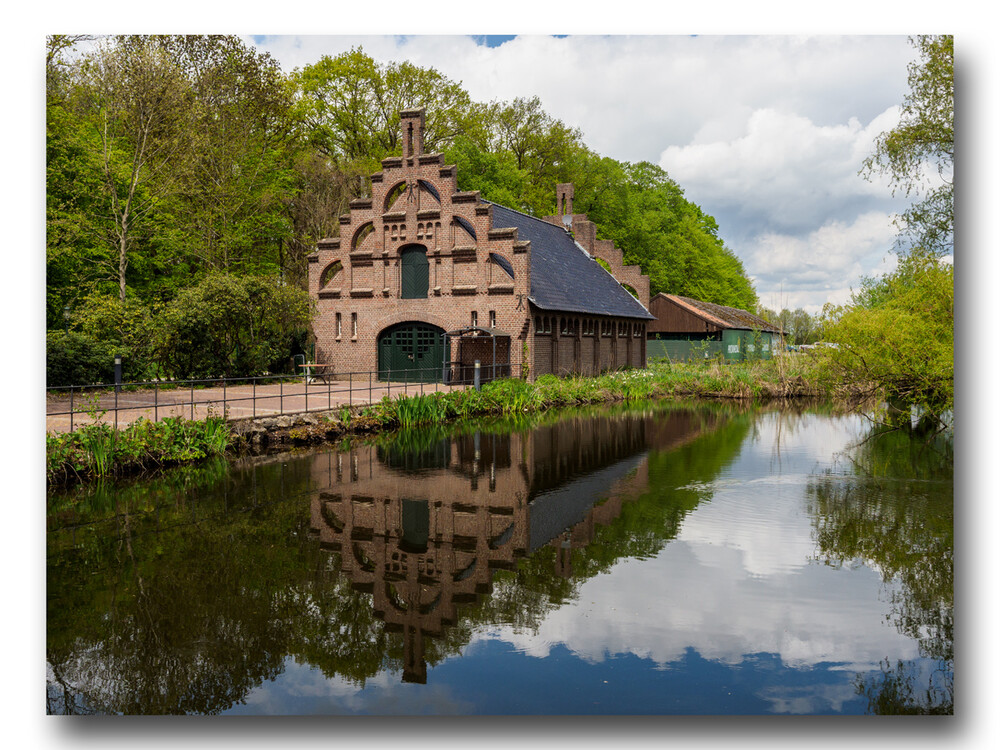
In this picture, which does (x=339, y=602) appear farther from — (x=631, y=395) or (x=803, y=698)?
(x=631, y=395)

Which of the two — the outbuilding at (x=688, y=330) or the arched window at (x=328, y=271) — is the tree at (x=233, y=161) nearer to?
the arched window at (x=328, y=271)

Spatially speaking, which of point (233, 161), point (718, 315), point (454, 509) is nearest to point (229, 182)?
point (233, 161)

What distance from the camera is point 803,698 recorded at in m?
5.50

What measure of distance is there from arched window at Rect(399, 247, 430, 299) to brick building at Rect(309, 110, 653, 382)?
44 mm

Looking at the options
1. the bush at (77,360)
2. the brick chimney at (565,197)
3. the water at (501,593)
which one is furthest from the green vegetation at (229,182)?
the water at (501,593)

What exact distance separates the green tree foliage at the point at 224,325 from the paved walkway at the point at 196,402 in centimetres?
120

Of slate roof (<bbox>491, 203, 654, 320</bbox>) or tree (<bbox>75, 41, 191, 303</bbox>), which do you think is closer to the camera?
Answer: tree (<bbox>75, 41, 191, 303</bbox>)

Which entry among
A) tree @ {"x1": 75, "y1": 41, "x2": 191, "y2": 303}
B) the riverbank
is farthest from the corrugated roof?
tree @ {"x1": 75, "y1": 41, "x2": 191, "y2": 303}

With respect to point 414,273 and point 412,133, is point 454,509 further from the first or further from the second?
point 412,133

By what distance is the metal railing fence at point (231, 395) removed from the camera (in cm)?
1573

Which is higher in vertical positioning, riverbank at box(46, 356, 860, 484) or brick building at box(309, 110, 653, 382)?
brick building at box(309, 110, 653, 382)

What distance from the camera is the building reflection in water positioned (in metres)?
7.66

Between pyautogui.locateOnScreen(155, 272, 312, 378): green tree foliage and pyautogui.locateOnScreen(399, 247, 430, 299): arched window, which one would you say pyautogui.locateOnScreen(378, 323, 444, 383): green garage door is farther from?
pyautogui.locateOnScreen(155, 272, 312, 378): green tree foliage

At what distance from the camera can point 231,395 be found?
24094mm
